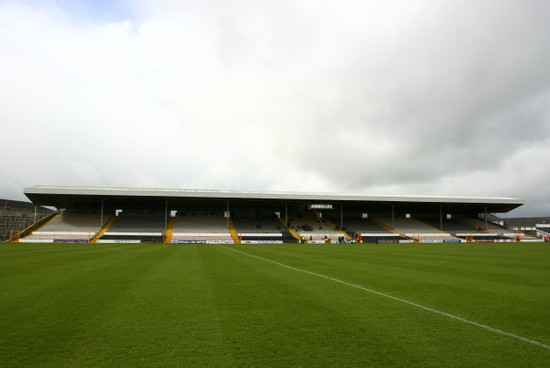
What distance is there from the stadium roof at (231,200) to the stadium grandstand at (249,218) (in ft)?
0.45

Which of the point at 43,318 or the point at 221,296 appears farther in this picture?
the point at 221,296

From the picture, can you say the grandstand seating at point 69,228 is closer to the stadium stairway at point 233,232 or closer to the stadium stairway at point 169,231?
the stadium stairway at point 169,231

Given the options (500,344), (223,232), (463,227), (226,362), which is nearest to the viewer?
(226,362)

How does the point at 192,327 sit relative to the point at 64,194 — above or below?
below

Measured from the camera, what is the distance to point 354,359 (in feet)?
11.8

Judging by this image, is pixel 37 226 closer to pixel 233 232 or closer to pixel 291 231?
pixel 233 232

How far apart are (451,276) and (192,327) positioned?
8.77m

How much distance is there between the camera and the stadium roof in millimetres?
45278

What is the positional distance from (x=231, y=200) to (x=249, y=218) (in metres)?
6.98

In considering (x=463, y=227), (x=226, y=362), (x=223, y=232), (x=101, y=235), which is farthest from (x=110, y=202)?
(x=463, y=227)

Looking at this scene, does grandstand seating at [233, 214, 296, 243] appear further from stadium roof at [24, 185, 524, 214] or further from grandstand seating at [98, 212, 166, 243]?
grandstand seating at [98, 212, 166, 243]

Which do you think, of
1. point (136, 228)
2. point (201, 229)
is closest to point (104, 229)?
point (136, 228)

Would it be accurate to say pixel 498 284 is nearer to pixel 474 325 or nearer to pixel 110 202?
pixel 474 325

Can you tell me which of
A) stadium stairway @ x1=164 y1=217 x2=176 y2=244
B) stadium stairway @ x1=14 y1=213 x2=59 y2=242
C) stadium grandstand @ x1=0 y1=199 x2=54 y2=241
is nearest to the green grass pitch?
stadium stairway @ x1=164 y1=217 x2=176 y2=244
